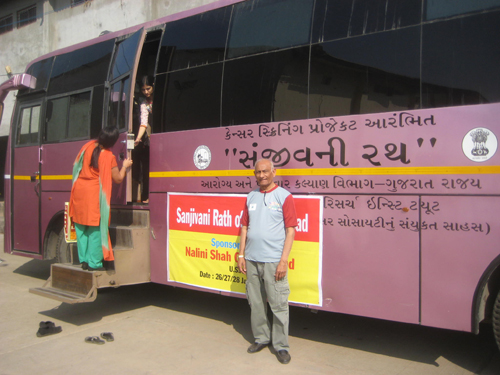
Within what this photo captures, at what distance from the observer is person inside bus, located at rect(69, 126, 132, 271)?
206 inches

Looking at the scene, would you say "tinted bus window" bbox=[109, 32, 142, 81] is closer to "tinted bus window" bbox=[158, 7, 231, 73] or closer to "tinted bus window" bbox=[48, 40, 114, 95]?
"tinted bus window" bbox=[48, 40, 114, 95]

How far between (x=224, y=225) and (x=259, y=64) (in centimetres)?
171

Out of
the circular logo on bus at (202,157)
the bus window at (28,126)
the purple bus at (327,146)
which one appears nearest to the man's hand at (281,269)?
the purple bus at (327,146)

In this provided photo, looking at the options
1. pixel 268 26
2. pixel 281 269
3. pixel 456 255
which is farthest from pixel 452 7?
pixel 281 269

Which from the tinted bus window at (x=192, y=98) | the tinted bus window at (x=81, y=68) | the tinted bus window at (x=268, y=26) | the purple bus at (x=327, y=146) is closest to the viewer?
the purple bus at (x=327, y=146)

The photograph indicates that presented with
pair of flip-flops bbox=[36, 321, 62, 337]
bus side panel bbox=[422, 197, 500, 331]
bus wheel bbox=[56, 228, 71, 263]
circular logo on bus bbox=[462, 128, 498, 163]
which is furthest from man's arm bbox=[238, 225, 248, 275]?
bus wheel bbox=[56, 228, 71, 263]

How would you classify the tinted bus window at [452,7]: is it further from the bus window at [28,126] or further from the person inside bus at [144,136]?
the bus window at [28,126]

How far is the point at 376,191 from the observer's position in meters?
3.99

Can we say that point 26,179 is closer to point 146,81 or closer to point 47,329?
point 146,81

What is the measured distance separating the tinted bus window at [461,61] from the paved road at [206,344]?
88.9 inches

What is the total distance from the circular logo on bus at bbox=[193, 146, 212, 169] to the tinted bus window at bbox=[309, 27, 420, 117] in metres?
1.32

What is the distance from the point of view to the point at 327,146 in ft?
13.9

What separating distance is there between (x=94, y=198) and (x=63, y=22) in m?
12.8

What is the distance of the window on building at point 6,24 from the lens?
17516 mm
